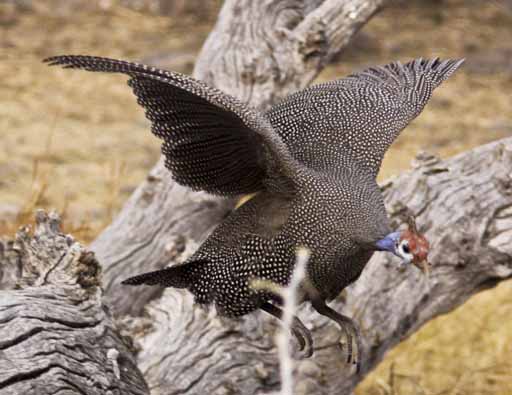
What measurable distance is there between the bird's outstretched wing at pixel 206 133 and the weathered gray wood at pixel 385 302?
566 mm

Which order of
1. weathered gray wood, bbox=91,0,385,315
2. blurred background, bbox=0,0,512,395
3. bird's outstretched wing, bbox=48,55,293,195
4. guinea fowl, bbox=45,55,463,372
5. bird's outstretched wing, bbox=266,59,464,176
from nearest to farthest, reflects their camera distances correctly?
1. bird's outstretched wing, bbox=48,55,293,195
2. guinea fowl, bbox=45,55,463,372
3. bird's outstretched wing, bbox=266,59,464,176
4. weathered gray wood, bbox=91,0,385,315
5. blurred background, bbox=0,0,512,395

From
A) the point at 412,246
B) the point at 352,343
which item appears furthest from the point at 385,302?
the point at 412,246

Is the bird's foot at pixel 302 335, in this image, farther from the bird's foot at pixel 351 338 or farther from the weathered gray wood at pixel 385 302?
the weathered gray wood at pixel 385 302

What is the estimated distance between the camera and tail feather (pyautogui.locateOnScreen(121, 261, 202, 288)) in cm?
326

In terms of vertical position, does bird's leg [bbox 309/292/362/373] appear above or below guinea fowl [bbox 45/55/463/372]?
below

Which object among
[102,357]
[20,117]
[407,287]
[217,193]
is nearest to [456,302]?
[407,287]

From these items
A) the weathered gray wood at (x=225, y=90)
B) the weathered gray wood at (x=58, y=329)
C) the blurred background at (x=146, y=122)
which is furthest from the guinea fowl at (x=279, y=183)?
the blurred background at (x=146, y=122)

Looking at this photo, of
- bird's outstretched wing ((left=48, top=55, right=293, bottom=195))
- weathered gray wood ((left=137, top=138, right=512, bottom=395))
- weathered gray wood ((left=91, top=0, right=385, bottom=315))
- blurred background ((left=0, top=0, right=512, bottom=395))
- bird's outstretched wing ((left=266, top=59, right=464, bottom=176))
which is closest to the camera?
bird's outstretched wing ((left=48, top=55, right=293, bottom=195))

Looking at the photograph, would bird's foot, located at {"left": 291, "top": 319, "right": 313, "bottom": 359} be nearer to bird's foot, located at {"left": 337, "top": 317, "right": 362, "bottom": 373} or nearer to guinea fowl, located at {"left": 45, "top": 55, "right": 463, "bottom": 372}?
guinea fowl, located at {"left": 45, "top": 55, "right": 463, "bottom": 372}

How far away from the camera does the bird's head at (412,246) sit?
9.33 feet

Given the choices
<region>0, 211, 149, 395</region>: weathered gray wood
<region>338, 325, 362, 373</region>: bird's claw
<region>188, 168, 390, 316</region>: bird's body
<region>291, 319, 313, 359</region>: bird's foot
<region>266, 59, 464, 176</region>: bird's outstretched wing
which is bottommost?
<region>338, 325, 362, 373</region>: bird's claw

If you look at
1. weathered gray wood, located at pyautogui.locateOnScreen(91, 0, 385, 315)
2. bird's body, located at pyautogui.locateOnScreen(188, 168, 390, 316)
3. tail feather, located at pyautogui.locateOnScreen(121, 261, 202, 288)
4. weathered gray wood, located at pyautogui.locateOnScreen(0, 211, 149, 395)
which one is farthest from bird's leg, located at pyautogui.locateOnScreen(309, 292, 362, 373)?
weathered gray wood, located at pyautogui.locateOnScreen(91, 0, 385, 315)

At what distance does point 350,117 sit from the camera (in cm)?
350

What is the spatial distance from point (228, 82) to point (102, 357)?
1430mm
